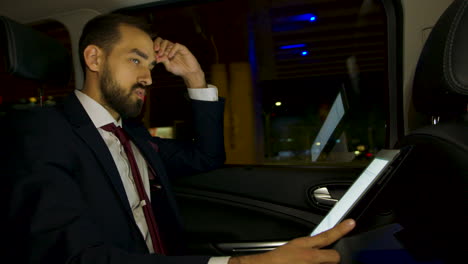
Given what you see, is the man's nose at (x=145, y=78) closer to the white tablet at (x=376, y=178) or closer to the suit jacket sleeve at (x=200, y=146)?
the suit jacket sleeve at (x=200, y=146)

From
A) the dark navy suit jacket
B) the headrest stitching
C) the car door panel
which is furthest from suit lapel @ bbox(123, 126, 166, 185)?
the headrest stitching

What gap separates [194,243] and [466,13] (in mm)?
1446

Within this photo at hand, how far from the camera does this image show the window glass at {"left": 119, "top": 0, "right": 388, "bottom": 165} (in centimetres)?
182

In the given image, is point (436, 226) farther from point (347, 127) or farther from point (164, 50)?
point (164, 50)

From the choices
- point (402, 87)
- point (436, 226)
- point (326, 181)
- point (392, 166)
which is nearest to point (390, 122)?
point (402, 87)

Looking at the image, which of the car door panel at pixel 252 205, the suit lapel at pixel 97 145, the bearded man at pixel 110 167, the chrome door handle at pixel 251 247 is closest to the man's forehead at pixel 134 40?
the bearded man at pixel 110 167

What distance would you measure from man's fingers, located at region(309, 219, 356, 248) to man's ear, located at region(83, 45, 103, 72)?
100cm

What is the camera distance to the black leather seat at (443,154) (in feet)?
2.62

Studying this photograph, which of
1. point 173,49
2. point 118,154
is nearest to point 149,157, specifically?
point 118,154

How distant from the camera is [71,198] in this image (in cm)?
83

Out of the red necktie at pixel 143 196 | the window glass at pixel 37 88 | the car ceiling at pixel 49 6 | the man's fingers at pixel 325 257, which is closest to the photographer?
the man's fingers at pixel 325 257

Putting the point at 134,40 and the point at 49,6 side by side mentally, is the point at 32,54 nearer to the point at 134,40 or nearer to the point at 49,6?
the point at 134,40

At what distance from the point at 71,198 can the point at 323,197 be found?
3.84 feet

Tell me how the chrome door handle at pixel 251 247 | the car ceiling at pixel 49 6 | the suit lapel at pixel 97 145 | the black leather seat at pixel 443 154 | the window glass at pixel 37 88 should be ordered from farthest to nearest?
the car ceiling at pixel 49 6 → the chrome door handle at pixel 251 247 → the window glass at pixel 37 88 → the suit lapel at pixel 97 145 → the black leather seat at pixel 443 154
